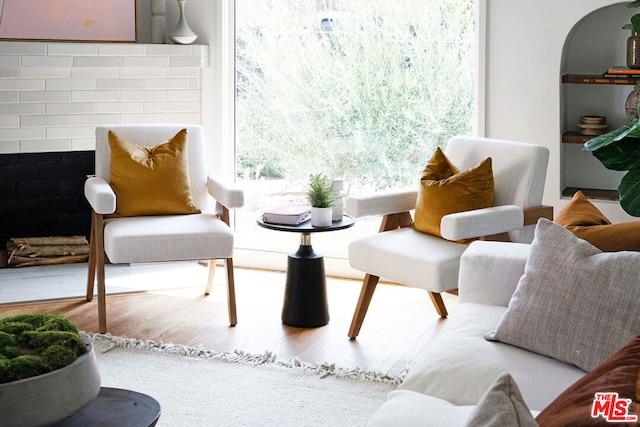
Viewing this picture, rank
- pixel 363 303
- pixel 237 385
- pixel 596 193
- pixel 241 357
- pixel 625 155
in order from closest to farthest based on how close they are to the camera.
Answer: pixel 625 155 → pixel 237 385 → pixel 241 357 → pixel 363 303 → pixel 596 193

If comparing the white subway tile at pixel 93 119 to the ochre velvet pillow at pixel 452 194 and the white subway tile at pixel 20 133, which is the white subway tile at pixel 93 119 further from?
the ochre velvet pillow at pixel 452 194

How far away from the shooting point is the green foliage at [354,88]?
4.97m

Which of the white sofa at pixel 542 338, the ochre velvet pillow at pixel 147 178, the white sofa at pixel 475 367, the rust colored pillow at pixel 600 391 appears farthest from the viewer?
the ochre velvet pillow at pixel 147 178

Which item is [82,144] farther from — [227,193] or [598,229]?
[598,229]

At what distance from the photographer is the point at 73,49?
5.11 m

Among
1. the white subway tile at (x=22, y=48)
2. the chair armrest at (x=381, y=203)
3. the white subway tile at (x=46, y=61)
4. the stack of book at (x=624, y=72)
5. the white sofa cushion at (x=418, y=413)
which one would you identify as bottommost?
the white sofa cushion at (x=418, y=413)

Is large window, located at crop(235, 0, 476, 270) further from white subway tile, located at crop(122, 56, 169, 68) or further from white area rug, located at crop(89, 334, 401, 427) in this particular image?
white area rug, located at crop(89, 334, 401, 427)

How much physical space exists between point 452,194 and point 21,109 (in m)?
2.52

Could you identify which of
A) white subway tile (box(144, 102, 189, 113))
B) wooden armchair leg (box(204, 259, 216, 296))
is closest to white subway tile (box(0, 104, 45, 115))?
white subway tile (box(144, 102, 189, 113))

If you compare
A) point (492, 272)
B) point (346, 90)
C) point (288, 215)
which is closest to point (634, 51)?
point (346, 90)

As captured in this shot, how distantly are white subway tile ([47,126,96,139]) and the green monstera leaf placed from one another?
2.95 meters

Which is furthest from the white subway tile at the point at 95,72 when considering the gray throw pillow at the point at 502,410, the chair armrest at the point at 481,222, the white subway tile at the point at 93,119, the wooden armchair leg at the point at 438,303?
the gray throw pillow at the point at 502,410

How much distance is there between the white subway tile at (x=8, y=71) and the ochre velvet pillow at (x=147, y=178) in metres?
0.89

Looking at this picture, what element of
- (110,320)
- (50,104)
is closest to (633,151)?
(110,320)
